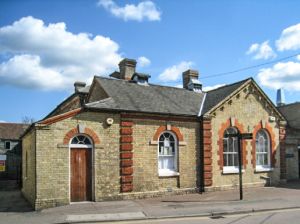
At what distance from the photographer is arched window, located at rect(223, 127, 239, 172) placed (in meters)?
21.0

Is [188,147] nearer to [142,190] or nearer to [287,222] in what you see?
[142,190]

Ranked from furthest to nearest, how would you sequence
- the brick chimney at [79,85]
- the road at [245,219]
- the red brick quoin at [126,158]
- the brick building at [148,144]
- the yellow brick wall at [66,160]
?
1. the brick chimney at [79,85]
2. the red brick quoin at [126,158]
3. the brick building at [148,144]
4. the yellow brick wall at [66,160]
5. the road at [245,219]

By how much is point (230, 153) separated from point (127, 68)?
9.14 m

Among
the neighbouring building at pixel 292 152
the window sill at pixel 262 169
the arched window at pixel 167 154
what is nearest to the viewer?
the arched window at pixel 167 154

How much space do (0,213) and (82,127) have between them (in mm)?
4671

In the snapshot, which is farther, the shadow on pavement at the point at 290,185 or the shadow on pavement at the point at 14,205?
the shadow on pavement at the point at 290,185

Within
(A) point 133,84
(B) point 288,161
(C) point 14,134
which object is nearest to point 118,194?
(A) point 133,84

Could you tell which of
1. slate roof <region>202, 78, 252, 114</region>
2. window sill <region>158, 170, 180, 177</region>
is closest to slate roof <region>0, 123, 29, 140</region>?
slate roof <region>202, 78, 252, 114</region>

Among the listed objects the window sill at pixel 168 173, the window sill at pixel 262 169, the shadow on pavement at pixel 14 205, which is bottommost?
the shadow on pavement at pixel 14 205

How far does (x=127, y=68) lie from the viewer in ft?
84.3

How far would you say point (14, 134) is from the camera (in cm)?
5131

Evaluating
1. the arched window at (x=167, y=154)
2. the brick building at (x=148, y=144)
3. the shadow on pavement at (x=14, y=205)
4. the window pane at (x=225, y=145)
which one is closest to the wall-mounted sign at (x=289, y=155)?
the brick building at (x=148, y=144)

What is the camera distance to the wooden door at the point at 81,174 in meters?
16.3

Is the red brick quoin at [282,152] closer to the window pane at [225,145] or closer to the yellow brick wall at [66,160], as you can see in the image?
the window pane at [225,145]
